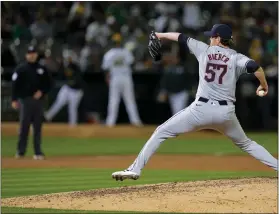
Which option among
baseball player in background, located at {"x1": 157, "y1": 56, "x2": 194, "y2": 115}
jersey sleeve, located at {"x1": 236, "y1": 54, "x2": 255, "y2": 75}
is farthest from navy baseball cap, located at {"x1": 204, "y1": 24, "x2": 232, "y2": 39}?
baseball player in background, located at {"x1": 157, "y1": 56, "x2": 194, "y2": 115}

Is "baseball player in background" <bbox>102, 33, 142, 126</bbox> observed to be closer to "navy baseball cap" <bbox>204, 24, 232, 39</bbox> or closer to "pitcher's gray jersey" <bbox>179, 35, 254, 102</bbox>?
"navy baseball cap" <bbox>204, 24, 232, 39</bbox>

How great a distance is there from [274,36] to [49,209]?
1522 cm

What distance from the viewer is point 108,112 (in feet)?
70.9

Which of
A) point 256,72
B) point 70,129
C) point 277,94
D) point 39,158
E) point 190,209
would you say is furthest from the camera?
point 277,94

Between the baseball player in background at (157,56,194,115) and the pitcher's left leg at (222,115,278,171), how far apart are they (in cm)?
1153

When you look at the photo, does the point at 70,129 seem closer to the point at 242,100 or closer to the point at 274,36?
the point at 242,100

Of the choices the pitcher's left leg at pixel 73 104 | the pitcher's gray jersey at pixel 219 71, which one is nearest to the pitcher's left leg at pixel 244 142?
the pitcher's gray jersey at pixel 219 71

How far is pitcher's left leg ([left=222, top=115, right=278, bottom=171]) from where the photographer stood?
9156mm

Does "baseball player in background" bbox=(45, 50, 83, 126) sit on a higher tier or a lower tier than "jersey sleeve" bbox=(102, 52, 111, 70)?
lower

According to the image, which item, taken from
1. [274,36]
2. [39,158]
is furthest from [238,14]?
[39,158]

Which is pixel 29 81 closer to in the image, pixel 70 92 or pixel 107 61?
pixel 107 61

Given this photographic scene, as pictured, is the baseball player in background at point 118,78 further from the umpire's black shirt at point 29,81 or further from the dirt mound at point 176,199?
the dirt mound at point 176,199

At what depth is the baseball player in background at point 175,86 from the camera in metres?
21.0

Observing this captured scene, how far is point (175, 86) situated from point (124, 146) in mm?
2950
